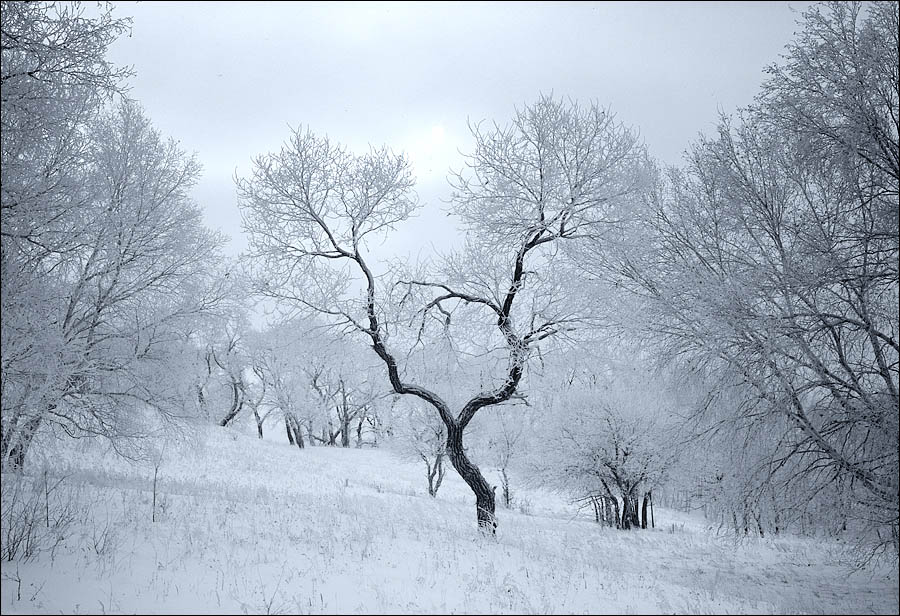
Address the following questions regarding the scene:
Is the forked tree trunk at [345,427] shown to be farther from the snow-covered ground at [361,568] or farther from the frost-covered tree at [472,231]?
the frost-covered tree at [472,231]

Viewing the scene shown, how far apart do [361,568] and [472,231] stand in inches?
262

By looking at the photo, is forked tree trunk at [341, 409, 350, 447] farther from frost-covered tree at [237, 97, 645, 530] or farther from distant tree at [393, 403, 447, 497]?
frost-covered tree at [237, 97, 645, 530]

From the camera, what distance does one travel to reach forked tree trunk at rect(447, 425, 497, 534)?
10.3m

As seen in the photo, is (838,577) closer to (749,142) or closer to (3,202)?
(749,142)

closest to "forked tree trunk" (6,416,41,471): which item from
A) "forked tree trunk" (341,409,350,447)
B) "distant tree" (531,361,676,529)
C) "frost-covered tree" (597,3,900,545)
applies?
"frost-covered tree" (597,3,900,545)

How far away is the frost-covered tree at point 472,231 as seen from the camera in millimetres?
9508

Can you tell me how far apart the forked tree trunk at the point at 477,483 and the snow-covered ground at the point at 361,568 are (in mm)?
407

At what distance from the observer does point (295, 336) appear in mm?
11547

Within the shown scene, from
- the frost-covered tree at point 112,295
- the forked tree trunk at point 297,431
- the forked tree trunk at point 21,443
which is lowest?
the forked tree trunk at point 297,431

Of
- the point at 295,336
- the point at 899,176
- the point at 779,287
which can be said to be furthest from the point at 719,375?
the point at 295,336

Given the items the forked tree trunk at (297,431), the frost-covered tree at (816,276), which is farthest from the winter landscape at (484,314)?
the forked tree trunk at (297,431)

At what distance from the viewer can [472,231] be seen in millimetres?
10547

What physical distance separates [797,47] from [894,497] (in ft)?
20.7

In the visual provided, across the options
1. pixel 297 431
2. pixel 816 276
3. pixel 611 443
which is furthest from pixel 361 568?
pixel 297 431
